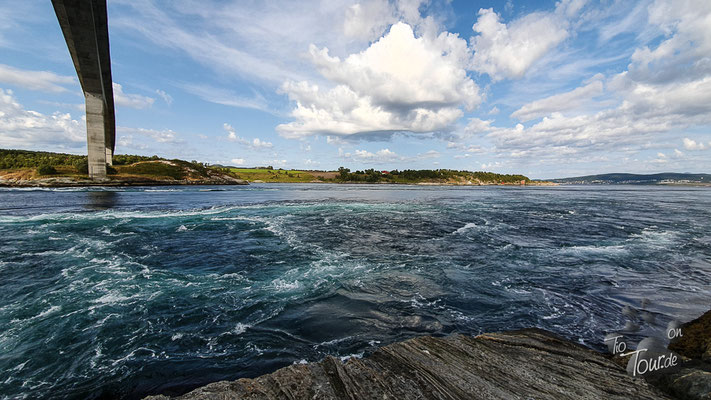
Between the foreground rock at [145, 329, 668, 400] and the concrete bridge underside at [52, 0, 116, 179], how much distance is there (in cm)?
5210

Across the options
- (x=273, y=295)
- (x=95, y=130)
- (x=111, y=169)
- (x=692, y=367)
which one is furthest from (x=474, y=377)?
(x=111, y=169)

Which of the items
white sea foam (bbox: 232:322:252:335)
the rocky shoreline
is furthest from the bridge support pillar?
white sea foam (bbox: 232:322:252:335)

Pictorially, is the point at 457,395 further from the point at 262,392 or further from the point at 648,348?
the point at 648,348

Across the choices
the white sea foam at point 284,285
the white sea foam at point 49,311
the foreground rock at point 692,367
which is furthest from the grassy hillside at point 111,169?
the foreground rock at point 692,367

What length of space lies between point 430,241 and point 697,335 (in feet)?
46.8

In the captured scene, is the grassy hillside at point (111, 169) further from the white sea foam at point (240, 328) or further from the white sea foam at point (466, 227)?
the white sea foam at point (240, 328)

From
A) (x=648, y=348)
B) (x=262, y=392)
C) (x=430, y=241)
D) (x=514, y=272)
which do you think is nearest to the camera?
(x=262, y=392)

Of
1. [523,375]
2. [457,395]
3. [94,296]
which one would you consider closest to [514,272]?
[523,375]

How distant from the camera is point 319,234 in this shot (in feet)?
77.1

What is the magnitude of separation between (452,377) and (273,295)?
7.59m

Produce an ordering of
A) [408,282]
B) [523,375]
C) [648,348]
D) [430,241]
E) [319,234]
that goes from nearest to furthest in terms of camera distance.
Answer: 1. [523,375]
2. [648,348]
3. [408,282]
4. [430,241]
5. [319,234]

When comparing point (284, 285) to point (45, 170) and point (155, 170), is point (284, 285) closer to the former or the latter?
point (45, 170)

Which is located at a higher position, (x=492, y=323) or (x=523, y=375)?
(x=523, y=375)

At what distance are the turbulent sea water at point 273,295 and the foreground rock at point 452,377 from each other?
69.2 inches
